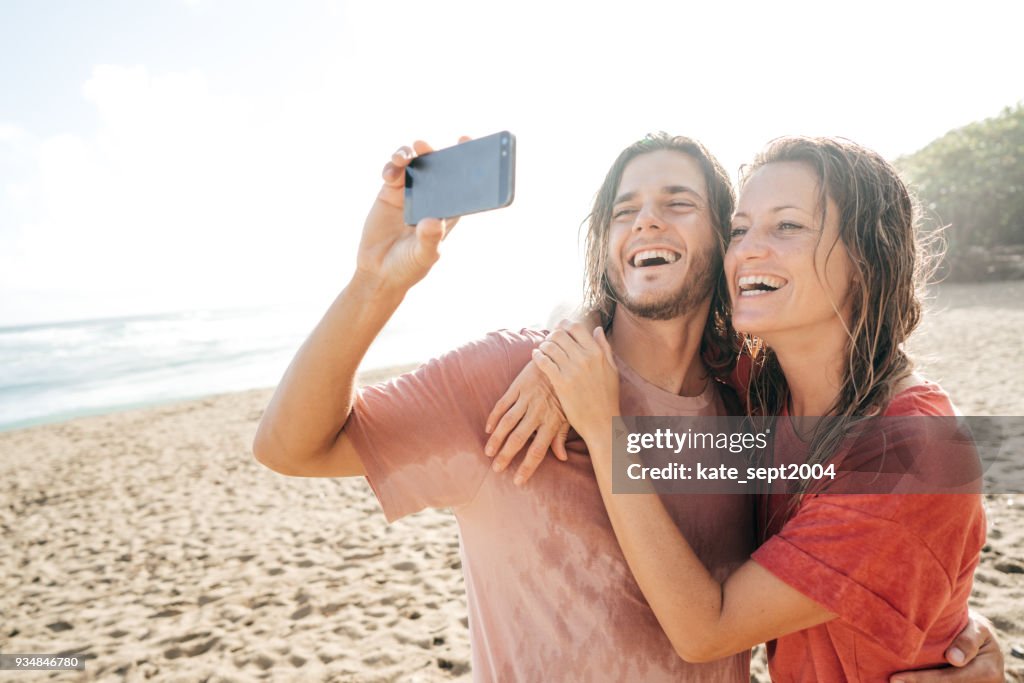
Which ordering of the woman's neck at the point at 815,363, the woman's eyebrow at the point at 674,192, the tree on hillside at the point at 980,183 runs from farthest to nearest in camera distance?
the tree on hillside at the point at 980,183 → the woman's eyebrow at the point at 674,192 → the woman's neck at the point at 815,363

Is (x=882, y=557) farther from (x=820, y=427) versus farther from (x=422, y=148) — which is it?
(x=422, y=148)

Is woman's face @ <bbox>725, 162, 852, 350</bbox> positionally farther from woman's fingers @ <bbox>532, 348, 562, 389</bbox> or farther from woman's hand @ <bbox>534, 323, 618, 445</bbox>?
woman's fingers @ <bbox>532, 348, 562, 389</bbox>

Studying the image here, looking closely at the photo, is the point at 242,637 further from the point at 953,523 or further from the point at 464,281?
the point at 464,281

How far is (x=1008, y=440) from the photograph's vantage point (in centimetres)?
607

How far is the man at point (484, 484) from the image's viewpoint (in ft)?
5.26

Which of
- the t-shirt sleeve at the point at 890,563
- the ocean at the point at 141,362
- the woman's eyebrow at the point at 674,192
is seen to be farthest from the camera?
the ocean at the point at 141,362

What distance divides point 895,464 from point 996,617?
10.7ft

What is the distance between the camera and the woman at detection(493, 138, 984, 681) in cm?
150

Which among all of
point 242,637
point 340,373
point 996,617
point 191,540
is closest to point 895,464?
point 340,373

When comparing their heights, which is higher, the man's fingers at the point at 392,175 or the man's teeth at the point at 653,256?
the man's fingers at the point at 392,175

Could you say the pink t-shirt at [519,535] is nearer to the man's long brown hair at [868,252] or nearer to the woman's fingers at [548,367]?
the woman's fingers at [548,367]

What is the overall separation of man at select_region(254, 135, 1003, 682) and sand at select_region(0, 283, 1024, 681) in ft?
5.44

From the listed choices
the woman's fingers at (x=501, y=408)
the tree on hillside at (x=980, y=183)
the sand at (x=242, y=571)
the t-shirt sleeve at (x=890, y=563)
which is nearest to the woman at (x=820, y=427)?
the t-shirt sleeve at (x=890, y=563)

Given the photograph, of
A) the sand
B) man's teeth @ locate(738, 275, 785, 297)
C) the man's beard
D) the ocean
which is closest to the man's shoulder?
the man's beard
